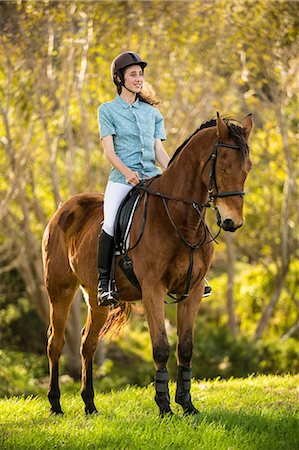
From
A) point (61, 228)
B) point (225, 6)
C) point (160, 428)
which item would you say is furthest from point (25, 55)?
point (160, 428)

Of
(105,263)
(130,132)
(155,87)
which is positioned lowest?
(105,263)

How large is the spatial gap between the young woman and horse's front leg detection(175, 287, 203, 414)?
0.61m

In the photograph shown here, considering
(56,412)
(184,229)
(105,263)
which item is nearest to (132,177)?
(184,229)

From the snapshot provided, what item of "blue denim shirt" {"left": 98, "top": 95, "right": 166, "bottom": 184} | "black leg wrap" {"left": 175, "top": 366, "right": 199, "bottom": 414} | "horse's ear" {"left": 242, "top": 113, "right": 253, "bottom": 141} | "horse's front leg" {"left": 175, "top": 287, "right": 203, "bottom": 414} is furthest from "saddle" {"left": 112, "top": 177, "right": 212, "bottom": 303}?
"horse's ear" {"left": 242, "top": 113, "right": 253, "bottom": 141}

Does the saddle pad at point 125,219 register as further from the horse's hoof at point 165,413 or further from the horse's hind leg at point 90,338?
the horse's hoof at point 165,413

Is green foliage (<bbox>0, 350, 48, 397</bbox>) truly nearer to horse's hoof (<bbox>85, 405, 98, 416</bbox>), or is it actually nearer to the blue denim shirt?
horse's hoof (<bbox>85, 405, 98, 416</bbox>)

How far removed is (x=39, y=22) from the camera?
14141 millimetres

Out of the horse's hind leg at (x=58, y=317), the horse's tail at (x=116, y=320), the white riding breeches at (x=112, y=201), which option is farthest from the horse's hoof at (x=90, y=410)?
the white riding breeches at (x=112, y=201)

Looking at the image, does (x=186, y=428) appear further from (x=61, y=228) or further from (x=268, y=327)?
(x=268, y=327)

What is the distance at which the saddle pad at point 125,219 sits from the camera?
6969 millimetres

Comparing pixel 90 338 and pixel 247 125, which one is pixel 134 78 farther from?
pixel 90 338

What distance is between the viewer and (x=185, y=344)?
691cm

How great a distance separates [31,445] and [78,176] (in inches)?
620

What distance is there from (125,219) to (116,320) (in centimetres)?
131
